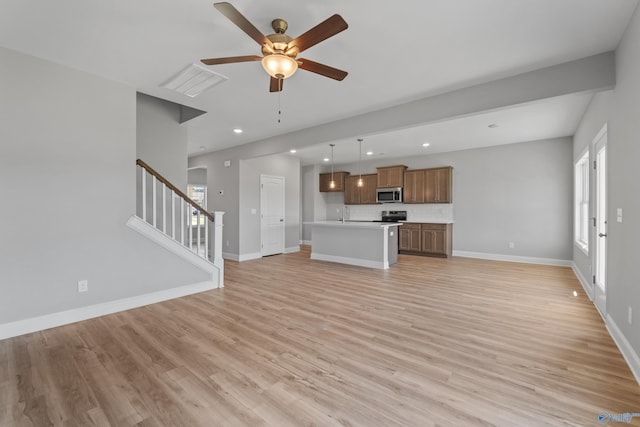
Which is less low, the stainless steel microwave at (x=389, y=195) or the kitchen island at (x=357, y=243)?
the stainless steel microwave at (x=389, y=195)

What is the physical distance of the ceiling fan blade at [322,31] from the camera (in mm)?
1773

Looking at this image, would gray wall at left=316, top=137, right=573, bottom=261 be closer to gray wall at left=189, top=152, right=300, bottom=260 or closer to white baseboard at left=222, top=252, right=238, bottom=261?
gray wall at left=189, top=152, right=300, bottom=260

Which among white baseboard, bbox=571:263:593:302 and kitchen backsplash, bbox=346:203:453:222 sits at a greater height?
kitchen backsplash, bbox=346:203:453:222

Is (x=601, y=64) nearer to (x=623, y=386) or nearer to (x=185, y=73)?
(x=623, y=386)

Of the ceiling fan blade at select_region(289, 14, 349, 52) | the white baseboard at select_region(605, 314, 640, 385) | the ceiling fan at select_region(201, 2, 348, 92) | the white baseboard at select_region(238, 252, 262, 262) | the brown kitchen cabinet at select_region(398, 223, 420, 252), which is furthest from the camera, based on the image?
the brown kitchen cabinet at select_region(398, 223, 420, 252)

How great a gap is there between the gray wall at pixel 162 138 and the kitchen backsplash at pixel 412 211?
17.8 feet

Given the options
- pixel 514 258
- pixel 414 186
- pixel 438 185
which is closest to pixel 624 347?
pixel 514 258

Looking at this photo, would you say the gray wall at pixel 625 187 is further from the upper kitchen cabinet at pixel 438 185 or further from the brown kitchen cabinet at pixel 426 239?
the upper kitchen cabinet at pixel 438 185

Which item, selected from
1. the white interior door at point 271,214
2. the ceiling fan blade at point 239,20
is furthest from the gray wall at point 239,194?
the ceiling fan blade at point 239,20

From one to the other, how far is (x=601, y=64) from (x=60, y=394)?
203 inches

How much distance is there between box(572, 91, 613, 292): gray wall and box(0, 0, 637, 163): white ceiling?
287mm

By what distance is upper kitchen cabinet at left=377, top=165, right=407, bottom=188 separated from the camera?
7727 millimetres

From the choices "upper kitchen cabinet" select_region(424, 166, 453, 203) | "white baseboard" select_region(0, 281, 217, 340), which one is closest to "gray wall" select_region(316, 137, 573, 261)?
"upper kitchen cabinet" select_region(424, 166, 453, 203)

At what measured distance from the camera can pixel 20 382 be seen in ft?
6.61
